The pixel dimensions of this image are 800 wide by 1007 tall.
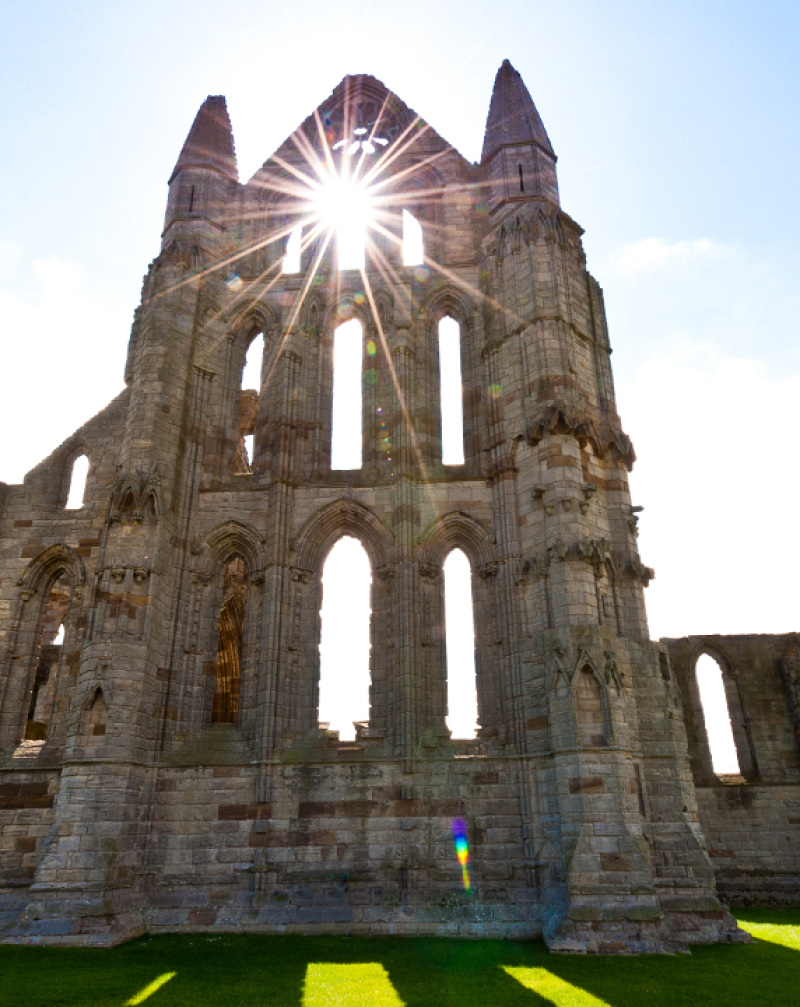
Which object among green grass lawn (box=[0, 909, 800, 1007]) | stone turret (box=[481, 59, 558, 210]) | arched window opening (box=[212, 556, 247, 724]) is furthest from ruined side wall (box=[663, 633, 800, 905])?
stone turret (box=[481, 59, 558, 210])

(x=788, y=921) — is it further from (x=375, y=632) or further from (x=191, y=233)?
(x=191, y=233)

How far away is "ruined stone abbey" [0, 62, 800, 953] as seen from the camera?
40.4ft

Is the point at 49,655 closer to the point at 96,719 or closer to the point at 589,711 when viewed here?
the point at 96,719

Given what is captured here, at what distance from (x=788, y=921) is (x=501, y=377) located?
12.8 meters

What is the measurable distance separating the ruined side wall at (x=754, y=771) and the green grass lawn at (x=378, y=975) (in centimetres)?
862

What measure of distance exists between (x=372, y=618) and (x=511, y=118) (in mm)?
13021

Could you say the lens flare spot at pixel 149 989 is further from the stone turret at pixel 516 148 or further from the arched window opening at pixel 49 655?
the stone turret at pixel 516 148

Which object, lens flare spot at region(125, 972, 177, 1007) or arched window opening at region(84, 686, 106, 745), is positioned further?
arched window opening at region(84, 686, 106, 745)

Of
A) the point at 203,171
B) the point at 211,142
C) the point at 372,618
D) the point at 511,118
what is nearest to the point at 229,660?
the point at 372,618

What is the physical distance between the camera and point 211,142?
20188 millimetres

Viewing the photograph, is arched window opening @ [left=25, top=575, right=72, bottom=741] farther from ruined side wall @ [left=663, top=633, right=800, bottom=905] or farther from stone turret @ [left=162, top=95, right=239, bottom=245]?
ruined side wall @ [left=663, top=633, right=800, bottom=905]

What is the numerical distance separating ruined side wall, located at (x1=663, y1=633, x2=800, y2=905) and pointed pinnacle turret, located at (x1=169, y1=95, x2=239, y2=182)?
60.2 ft

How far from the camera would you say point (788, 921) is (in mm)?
15570

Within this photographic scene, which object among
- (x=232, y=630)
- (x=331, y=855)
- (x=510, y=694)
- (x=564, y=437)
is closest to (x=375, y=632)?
(x=510, y=694)
